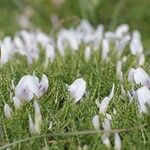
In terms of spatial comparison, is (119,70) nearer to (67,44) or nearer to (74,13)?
(67,44)

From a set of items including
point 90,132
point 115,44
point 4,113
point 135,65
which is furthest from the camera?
point 115,44

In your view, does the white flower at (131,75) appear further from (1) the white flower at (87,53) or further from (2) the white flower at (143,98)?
(1) the white flower at (87,53)

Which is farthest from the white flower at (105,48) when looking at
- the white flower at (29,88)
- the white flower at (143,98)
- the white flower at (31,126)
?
the white flower at (31,126)

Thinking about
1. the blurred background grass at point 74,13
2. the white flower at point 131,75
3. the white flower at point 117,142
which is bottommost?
the white flower at point 117,142

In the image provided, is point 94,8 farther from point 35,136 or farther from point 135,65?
point 35,136

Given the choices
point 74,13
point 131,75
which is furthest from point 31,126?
point 74,13

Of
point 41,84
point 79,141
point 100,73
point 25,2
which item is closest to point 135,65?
point 100,73
